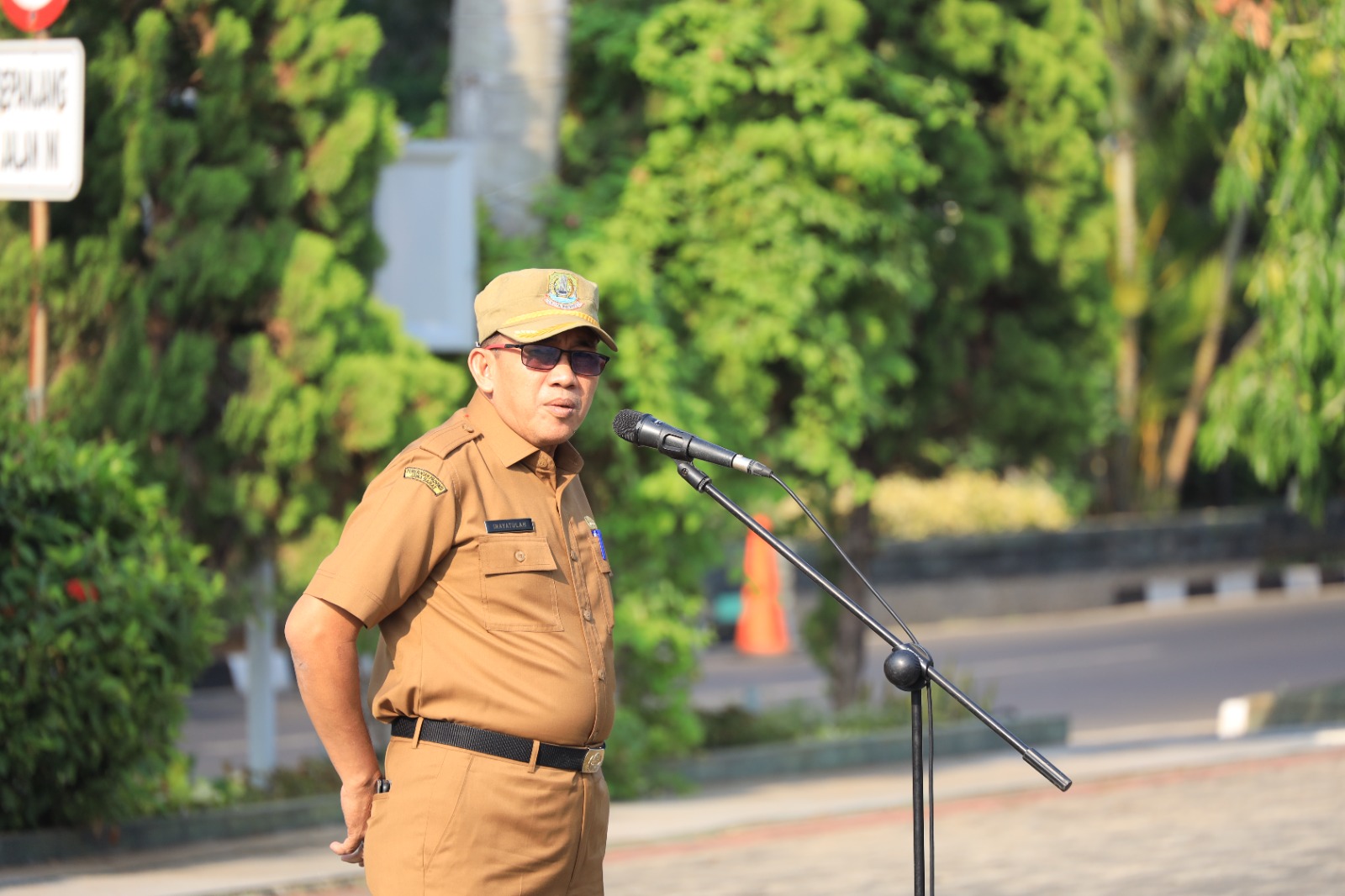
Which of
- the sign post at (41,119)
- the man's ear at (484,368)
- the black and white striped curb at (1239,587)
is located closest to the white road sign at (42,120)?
the sign post at (41,119)

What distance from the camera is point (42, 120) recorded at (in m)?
6.36

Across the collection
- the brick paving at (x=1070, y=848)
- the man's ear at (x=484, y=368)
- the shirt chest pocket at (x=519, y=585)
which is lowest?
the brick paving at (x=1070, y=848)

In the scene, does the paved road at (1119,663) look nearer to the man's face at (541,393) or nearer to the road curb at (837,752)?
the road curb at (837,752)

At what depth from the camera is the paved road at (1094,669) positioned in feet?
47.3

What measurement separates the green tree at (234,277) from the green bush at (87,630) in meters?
0.69

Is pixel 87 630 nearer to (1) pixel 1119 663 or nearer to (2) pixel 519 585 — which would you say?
(2) pixel 519 585

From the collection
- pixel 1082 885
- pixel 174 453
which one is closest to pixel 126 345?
pixel 174 453

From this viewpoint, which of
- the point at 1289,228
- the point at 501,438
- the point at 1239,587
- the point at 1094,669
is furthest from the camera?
the point at 1239,587

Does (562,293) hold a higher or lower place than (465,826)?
higher

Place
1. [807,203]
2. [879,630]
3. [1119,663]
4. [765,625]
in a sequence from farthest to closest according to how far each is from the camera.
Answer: [765,625] < [1119,663] < [807,203] < [879,630]

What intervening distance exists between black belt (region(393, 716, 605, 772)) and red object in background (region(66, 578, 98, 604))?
3.86m

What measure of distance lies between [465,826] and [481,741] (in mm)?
148

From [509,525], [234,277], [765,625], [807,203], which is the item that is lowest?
[765,625]

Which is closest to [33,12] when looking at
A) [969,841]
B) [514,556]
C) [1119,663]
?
[514,556]
